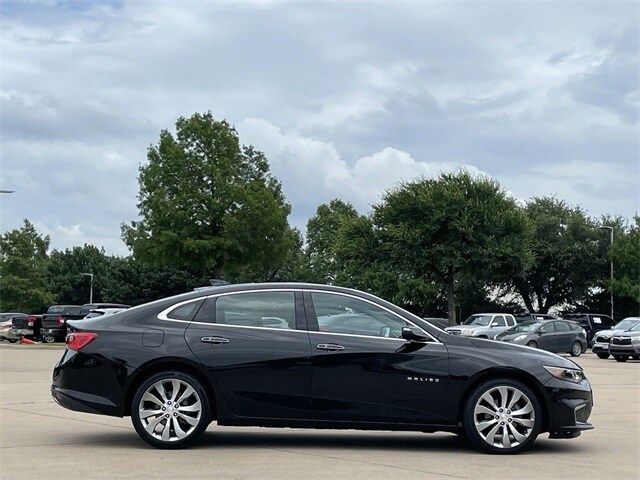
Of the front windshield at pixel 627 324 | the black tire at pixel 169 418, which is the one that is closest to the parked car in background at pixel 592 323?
the front windshield at pixel 627 324

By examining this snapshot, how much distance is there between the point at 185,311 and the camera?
32.0 ft

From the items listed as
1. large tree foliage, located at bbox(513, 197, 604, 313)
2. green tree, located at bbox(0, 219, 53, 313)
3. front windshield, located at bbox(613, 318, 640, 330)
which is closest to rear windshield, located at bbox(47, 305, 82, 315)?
front windshield, located at bbox(613, 318, 640, 330)

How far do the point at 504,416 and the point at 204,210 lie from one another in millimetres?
50072

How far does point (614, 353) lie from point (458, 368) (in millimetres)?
28021

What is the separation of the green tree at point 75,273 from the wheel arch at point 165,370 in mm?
96884

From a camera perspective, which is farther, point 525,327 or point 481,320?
point 481,320

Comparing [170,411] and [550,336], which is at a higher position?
[550,336]

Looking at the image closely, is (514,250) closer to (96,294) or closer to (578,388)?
(578,388)

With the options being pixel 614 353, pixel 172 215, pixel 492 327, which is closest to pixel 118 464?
pixel 614 353

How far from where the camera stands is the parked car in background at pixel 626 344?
35.5m

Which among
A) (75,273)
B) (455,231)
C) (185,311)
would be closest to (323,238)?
(75,273)

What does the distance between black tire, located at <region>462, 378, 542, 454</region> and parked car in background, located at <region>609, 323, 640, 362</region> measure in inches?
1078

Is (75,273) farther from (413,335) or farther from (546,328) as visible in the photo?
(413,335)

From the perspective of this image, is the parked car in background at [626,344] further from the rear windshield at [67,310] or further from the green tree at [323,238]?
the green tree at [323,238]
